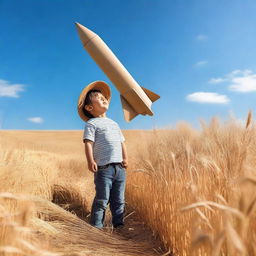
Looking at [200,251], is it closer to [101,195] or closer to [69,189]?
[101,195]

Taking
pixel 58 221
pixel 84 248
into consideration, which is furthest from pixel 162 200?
pixel 58 221

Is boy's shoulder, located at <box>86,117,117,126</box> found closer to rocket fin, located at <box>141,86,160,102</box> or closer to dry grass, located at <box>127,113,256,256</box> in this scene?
dry grass, located at <box>127,113,256,256</box>

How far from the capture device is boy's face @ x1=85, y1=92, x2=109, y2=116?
4.32 metres

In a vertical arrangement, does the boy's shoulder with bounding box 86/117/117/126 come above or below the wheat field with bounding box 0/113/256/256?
above

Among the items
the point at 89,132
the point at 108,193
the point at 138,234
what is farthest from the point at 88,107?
the point at 138,234

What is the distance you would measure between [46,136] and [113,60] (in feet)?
117

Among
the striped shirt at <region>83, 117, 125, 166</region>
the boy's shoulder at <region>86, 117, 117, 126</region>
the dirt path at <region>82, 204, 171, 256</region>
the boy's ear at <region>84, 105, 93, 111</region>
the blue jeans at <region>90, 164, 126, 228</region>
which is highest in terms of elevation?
the boy's ear at <region>84, 105, 93, 111</region>

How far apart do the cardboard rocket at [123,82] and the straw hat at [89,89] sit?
3.03 ft

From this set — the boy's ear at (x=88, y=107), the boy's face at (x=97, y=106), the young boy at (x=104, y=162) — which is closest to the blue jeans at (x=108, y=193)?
the young boy at (x=104, y=162)

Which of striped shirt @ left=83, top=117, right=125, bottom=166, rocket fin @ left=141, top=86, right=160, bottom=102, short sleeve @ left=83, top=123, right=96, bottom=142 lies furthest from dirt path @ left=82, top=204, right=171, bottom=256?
rocket fin @ left=141, top=86, right=160, bottom=102

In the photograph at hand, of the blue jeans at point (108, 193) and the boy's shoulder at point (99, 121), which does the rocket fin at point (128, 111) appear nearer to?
the boy's shoulder at point (99, 121)

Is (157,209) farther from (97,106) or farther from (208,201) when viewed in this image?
(208,201)

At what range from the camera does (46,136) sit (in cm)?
4022

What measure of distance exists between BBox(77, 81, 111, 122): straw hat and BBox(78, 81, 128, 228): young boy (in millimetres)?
196
